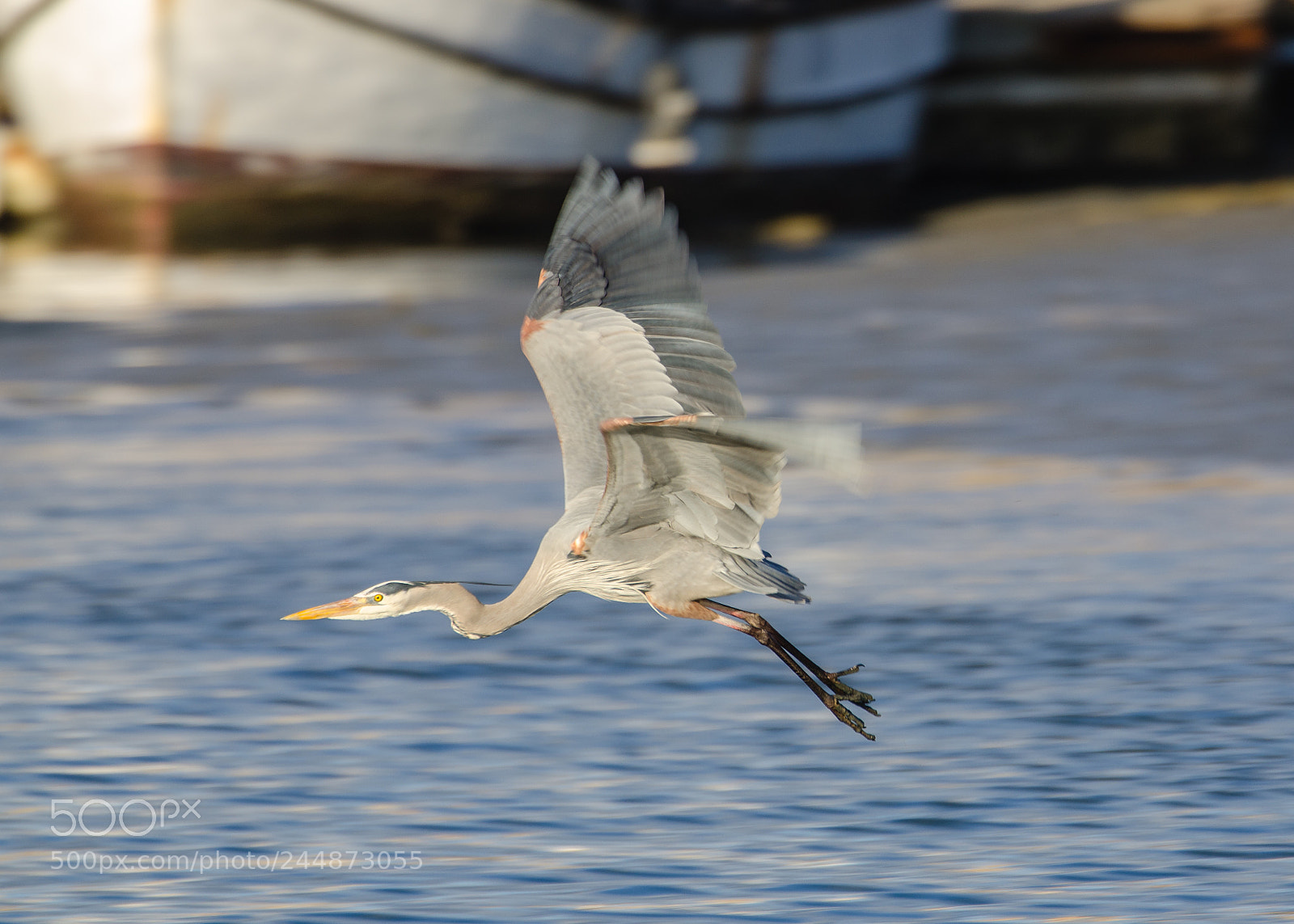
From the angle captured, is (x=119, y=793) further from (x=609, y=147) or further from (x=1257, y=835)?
(x=609, y=147)

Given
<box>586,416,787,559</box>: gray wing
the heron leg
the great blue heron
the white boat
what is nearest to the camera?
<box>586,416,787,559</box>: gray wing

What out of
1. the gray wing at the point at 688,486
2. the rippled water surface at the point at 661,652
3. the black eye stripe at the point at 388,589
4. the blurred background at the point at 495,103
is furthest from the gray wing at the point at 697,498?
Result: the blurred background at the point at 495,103

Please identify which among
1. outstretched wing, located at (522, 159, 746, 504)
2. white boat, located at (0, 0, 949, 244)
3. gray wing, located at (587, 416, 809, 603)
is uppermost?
white boat, located at (0, 0, 949, 244)

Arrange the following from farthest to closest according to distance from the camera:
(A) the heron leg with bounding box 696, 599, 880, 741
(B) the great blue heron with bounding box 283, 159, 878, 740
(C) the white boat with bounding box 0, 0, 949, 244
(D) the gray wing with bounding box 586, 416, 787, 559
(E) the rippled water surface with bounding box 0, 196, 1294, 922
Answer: (C) the white boat with bounding box 0, 0, 949, 244 → (A) the heron leg with bounding box 696, 599, 880, 741 → (E) the rippled water surface with bounding box 0, 196, 1294, 922 → (B) the great blue heron with bounding box 283, 159, 878, 740 → (D) the gray wing with bounding box 586, 416, 787, 559

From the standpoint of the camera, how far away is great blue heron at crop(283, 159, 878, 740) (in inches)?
179

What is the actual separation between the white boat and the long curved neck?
12.5 meters

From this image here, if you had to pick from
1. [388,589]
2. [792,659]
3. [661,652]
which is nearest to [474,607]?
[388,589]

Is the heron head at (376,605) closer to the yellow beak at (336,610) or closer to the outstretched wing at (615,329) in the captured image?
the yellow beak at (336,610)

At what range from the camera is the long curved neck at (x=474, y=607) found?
4789 mm

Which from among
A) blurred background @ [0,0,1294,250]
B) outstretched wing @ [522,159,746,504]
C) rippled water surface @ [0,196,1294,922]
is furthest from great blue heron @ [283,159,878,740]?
blurred background @ [0,0,1294,250]

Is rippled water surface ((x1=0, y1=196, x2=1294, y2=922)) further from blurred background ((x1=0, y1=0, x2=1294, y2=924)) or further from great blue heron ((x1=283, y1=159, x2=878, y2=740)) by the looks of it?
great blue heron ((x1=283, y1=159, x2=878, y2=740))

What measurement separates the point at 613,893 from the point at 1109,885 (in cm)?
94

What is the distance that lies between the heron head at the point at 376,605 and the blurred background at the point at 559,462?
0.51 metres

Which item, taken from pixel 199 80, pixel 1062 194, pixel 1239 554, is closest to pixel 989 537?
pixel 1239 554
